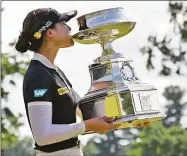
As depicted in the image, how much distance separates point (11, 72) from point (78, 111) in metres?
→ 19.6

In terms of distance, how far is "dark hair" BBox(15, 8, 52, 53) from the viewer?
533 cm

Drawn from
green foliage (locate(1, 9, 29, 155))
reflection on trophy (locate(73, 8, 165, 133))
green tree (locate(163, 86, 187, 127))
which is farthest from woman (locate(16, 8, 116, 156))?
green tree (locate(163, 86, 187, 127))

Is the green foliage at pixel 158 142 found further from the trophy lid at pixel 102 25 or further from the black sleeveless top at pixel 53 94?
the black sleeveless top at pixel 53 94

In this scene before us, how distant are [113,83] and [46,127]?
0.63 m

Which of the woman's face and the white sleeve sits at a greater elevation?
the woman's face

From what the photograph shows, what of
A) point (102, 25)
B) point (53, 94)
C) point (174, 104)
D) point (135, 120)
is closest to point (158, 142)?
point (174, 104)

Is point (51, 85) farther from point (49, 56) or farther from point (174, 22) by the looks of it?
point (174, 22)

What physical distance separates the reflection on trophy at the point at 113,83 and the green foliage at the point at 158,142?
175ft

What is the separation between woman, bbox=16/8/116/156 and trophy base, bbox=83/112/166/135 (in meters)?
0.08

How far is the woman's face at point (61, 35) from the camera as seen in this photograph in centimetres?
533

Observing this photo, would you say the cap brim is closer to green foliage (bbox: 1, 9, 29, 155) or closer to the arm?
the arm

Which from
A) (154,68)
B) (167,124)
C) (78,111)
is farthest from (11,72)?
(167,124)

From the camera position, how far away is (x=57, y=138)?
200 inches

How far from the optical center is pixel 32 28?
5332mm
